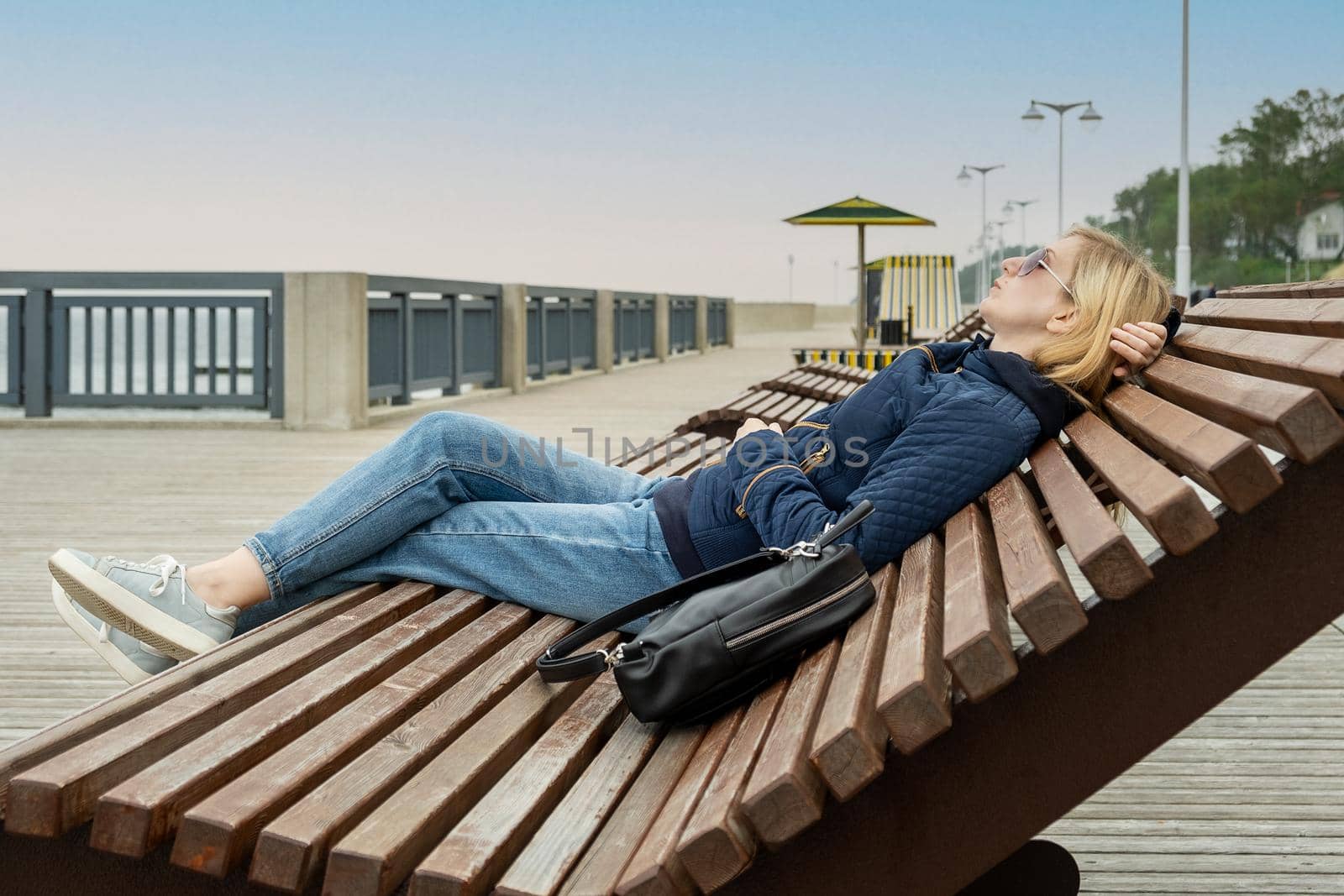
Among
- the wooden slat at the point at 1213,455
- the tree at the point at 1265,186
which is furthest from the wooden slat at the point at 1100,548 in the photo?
the tree at the point at 1265,186

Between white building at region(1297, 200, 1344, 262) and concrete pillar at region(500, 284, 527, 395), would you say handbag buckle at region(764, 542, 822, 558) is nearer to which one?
concrete pillar at region(500, 284, 527, 395)

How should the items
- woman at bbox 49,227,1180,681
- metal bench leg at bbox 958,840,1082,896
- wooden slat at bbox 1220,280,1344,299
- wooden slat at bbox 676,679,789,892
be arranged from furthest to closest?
wooden slat at bbox 1220,280,1344,299 < woman at bbox 49,227,1180,681 < metal bench leg at bbox 958,840,1082,896 < wooden slat at bbox 676,679,789,892

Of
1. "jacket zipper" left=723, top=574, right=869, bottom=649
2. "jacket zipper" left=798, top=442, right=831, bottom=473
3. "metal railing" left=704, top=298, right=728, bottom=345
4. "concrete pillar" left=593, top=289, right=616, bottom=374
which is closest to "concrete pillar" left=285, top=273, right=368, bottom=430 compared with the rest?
"concrete pillar" left=593, top=289, right=616, bottom=374

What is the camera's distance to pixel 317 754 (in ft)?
6.95

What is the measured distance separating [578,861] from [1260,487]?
1012 mm

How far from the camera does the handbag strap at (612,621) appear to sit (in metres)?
2.43

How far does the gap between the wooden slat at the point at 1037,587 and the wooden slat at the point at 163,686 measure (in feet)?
4.51

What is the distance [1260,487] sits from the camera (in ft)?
5.91

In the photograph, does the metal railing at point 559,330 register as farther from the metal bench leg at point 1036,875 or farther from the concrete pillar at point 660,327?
the metal bench leg at point 1036,875

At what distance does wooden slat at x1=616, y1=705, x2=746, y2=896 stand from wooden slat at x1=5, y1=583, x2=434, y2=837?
758mm

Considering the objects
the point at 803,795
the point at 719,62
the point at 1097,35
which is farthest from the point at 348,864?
the point at 1097,35

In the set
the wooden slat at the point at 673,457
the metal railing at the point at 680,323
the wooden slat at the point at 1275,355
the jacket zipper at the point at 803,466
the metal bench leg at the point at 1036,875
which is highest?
the metal railing at the point at 680,323

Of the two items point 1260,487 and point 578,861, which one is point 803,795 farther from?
point 1260,487

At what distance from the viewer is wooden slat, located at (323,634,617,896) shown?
71.4 inches
